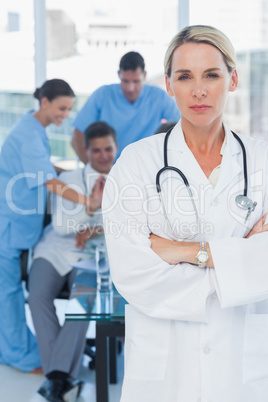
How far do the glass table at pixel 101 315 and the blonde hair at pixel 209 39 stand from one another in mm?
881

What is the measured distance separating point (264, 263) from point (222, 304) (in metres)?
0.12

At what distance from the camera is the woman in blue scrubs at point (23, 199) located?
2.41 metres

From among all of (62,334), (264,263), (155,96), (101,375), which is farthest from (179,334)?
(155,96)

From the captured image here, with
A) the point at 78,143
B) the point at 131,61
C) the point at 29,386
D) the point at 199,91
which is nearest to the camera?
the point at 199,91

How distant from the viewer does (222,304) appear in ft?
3.80

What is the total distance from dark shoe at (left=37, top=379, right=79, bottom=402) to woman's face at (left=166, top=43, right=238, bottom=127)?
1.35 m

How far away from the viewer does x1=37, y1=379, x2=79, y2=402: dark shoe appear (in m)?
2.15

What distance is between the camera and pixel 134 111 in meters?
3.02

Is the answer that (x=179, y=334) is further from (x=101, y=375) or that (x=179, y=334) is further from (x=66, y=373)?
(x=66, y=373)

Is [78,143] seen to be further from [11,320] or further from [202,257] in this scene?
[202,257]

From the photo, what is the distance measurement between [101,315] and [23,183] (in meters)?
0.87

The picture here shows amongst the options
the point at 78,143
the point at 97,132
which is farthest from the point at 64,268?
the point at 78,143

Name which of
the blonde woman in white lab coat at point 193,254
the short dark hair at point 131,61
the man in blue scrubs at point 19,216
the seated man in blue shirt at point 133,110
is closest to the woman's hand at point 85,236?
the man in blue scrubs at point 19,216

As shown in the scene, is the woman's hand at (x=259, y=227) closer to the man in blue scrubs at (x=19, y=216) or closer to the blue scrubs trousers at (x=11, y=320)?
the man in blue scrubs at (x=19, y=216)
